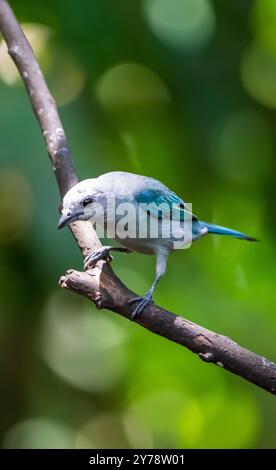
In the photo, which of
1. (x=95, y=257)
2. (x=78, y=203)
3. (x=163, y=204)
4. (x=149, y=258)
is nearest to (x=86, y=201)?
(x=78, y=203)

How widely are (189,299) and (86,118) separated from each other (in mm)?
1050

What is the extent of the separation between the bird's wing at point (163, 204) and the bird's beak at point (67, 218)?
39 cm

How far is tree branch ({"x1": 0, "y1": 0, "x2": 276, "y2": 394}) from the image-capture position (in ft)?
8.54

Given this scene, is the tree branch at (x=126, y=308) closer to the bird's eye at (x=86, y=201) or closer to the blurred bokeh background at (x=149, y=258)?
the bird's eye at (x=86, y=201)

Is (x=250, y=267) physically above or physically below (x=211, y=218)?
below

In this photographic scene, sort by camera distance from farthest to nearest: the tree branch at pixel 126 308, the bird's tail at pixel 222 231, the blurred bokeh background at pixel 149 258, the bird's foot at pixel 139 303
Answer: the blurred bokeh background at pixel 149 258 < the bird's tail at pixel 222 231 < the bird's foot at pixel 139 303 < the tree branch at pixel 126 308

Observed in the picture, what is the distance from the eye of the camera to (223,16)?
164 inches

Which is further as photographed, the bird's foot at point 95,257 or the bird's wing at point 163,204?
the bird's wing at point 163,204

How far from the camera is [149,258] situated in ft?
13.5

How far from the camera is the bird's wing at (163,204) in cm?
339

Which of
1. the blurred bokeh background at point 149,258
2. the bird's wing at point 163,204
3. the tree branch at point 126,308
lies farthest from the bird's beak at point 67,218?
the blurred bokeh background at point 149,258

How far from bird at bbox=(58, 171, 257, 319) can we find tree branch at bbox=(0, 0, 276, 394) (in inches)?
3.6
